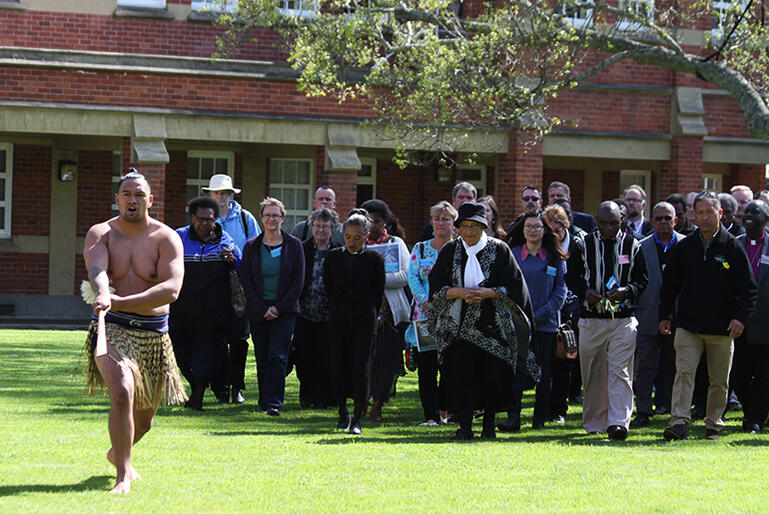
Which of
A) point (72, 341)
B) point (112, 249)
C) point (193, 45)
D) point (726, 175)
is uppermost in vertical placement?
point (193, 45)

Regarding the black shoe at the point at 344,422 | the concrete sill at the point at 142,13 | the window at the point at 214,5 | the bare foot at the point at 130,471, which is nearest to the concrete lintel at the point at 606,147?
the window at the point at 214,5

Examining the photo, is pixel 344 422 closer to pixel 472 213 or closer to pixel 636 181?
pixel 472 213

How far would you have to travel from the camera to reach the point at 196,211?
40.9 feet

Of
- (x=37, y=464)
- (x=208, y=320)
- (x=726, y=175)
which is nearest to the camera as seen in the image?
(x=37, y=464)

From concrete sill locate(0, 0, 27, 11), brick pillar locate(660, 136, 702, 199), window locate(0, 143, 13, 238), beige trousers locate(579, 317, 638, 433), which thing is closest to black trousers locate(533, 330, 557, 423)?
beige trousers locate(579, 317, 638, 433)

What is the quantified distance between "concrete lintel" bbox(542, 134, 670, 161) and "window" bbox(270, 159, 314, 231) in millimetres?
5026

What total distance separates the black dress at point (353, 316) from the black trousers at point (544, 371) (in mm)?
1572

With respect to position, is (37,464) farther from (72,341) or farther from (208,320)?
(72,341)

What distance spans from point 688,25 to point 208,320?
1523 centimetres

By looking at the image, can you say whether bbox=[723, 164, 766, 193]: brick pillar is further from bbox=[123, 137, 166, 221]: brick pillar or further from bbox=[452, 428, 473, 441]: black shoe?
bbox=[452, 428, 473, 441]: black shoe

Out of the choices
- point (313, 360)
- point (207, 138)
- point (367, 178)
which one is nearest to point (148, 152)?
point (207, 138)

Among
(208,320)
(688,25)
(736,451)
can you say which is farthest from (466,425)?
(688,25)

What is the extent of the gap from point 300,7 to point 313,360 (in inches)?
481

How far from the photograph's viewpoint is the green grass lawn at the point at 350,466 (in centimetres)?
757
